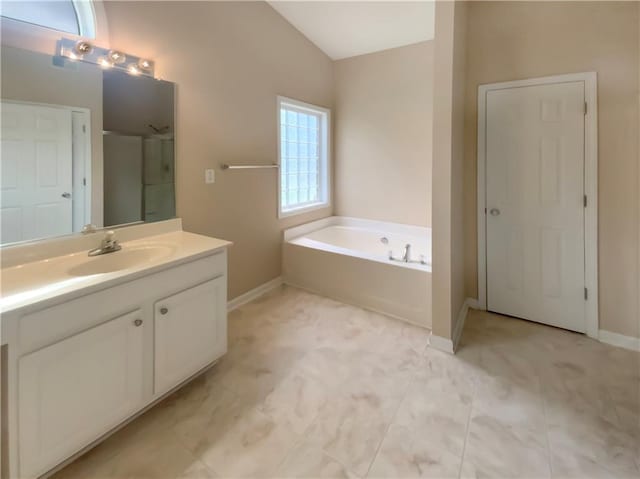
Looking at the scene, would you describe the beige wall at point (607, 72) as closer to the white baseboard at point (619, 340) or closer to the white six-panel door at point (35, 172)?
the white baseboard at point (619, 340)

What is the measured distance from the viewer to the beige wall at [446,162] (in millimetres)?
2012

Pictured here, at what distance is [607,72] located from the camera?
220 centimetres

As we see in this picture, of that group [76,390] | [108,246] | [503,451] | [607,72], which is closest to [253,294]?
[108,246]

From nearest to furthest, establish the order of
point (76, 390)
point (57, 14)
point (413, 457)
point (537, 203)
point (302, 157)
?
point (76, 390) → point (413, 457) → point (57, 14) → point (537, 203) → point (302, 157)

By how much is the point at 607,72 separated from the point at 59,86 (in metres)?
3.33

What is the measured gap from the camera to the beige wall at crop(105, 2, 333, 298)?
2184mm

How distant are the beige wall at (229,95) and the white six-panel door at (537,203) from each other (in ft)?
6.33

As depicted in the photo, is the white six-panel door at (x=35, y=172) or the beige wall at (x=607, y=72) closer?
the white six-panel door at (x=35, y=172)

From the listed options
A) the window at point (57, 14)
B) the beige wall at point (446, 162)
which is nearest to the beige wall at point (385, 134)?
the beige wall at point (446, 162)

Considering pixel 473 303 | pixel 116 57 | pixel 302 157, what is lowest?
pixel 473 303

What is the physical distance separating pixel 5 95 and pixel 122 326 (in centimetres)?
119

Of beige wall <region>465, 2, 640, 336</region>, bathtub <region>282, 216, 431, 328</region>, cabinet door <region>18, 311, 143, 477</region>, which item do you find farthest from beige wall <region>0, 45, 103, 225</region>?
beige wall <region>465, 2, 640, 336</region>

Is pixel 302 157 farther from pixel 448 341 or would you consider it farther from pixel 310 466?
pixel 310 466

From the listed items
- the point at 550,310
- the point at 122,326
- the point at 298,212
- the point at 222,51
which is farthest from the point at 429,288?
the point at 222,51
